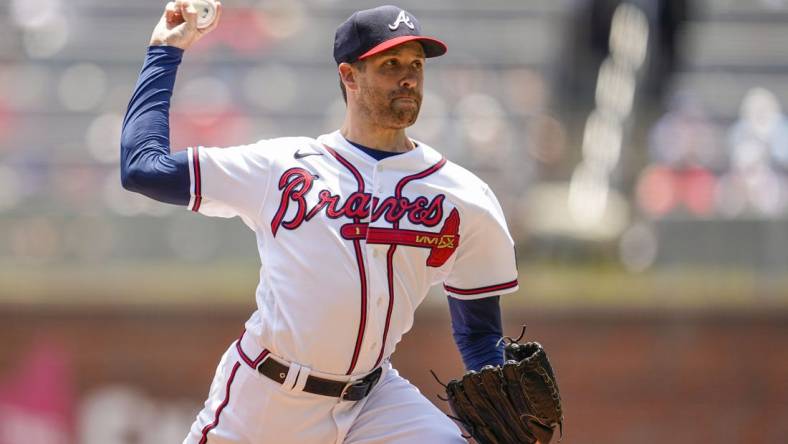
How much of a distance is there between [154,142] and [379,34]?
0.65 m

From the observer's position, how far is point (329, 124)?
954 cm

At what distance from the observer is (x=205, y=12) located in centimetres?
335

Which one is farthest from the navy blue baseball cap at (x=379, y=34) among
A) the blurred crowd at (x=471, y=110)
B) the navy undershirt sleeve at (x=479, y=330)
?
the blurred crowd at (x=471, y=110)

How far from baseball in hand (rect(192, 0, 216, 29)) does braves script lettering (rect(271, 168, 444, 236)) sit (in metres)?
0.48

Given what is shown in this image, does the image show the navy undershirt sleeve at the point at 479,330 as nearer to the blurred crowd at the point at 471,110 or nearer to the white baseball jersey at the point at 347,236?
the white baseball jersey at the point at 347,236

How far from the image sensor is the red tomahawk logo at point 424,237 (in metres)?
3.21

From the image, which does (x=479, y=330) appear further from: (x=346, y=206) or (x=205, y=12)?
(x=205, y=12)

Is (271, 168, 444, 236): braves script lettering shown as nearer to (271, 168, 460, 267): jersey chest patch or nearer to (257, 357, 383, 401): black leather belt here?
(271, 168, 460, 267): jersey chest patch

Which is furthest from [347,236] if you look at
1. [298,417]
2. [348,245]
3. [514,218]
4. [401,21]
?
[514,218]

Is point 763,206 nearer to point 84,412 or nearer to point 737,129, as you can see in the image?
point 737,129

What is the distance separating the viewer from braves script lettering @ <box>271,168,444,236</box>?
3.21m

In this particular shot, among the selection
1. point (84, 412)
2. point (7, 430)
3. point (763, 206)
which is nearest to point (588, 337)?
point (763, 206)

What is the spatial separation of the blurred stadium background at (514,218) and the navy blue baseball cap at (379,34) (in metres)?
3.94

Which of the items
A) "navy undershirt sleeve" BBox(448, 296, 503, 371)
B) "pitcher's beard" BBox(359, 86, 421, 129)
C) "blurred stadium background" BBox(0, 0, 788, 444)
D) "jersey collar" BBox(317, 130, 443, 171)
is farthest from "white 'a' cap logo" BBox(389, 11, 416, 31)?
"blurred stadium background" BBox(0, 0, 788, 444)
